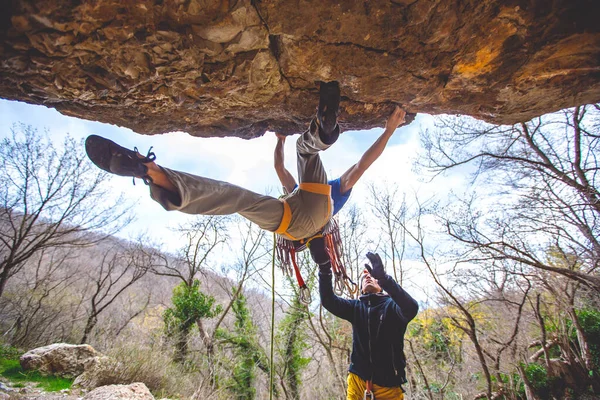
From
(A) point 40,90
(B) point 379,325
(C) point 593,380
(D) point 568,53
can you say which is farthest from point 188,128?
(C) point 593,380

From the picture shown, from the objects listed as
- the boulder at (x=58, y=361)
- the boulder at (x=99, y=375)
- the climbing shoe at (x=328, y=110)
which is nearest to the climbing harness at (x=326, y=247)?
the climbing shoe at (x=328, y=110)

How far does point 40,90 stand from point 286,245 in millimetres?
2530

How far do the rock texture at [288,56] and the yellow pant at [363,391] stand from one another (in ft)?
9.85

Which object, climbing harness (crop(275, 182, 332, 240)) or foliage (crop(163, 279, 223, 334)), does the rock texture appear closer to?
climbing harness (crop(275, 182, 332, 240))

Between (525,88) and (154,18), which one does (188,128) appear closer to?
(154,18)

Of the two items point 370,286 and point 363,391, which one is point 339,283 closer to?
point 370,286

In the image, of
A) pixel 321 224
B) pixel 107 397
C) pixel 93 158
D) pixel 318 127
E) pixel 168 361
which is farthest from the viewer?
pixel 168 361

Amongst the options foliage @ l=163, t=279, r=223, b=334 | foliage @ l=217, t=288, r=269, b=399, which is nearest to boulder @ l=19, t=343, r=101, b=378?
foliage @ l=163, t=279, r=223, b=334

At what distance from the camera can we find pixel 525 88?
7.62ft

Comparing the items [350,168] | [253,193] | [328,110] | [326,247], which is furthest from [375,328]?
[328,110]

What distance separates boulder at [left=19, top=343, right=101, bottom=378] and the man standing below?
5811mm

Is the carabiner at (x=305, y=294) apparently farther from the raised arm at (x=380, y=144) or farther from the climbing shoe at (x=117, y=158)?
the climbing shoe at (x=117, y=158)

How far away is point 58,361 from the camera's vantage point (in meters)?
5.21

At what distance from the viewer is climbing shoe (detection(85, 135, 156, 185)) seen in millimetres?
1642
